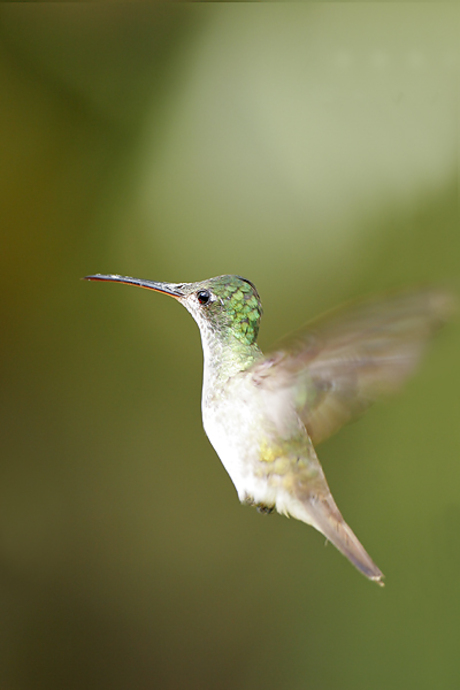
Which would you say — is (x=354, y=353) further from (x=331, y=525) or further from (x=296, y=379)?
(x=331, y=525)

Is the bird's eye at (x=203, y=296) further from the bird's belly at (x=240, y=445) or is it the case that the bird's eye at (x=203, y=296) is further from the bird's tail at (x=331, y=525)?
the bird's tail at (x=331, y=525)

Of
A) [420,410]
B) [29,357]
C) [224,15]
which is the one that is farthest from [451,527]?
[224,15]

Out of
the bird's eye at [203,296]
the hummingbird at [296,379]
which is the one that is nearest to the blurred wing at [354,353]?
the hummingbird at [296,379]

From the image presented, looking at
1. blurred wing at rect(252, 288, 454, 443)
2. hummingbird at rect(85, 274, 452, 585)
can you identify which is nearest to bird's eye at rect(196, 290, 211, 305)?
hummingbird at rect(85, 274, 452, 585)

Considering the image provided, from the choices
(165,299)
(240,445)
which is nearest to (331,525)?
(240,445)

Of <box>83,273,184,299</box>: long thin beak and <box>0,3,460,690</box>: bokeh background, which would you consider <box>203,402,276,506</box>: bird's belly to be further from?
<box>0,3,460,690</box>: bokeh background
